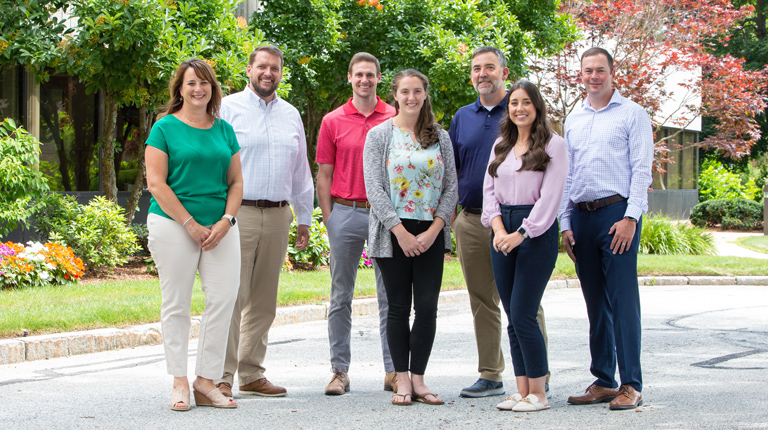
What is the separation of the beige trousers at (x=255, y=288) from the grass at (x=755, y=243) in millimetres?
16643

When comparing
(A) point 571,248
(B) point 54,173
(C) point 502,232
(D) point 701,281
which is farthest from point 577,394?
(B) point 54,173

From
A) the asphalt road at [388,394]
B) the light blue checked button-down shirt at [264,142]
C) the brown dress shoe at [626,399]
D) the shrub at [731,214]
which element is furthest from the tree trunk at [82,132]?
the shrub at [731,214]

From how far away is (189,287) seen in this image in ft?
15.5

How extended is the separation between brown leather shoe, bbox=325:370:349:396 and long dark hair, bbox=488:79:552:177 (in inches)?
68.2

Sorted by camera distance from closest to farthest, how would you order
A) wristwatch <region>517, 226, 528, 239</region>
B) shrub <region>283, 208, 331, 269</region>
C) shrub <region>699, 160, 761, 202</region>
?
wristwatch <region>517, 226, 528, 239</region> → shrub <region>283, 208, 331, 269</region> → shrub <region>699, 160, 761, 202</region>

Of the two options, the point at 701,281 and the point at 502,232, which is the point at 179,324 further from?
the point at 701,281

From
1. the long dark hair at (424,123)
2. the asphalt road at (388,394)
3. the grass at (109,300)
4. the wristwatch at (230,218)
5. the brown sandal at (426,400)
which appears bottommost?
the asphalt road at (388,394)

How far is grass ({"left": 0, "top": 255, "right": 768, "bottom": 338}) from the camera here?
6.91m

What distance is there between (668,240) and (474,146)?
13.2 metres

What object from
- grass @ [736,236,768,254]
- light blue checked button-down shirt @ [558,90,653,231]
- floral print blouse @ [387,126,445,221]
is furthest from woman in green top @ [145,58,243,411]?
grass @ [736,236,768,254]

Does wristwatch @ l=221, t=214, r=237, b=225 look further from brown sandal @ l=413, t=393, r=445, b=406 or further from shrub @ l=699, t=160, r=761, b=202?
shrub @ l=699, t=160, r=761, b=202

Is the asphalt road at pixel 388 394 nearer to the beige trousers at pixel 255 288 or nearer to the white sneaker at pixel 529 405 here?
the white sneaker at pixel 529 405

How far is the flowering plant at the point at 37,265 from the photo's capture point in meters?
9.12

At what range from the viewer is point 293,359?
643 cm
